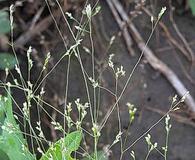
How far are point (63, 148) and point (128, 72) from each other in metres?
1.14

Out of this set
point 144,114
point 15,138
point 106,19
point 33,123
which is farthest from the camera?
point 106,19

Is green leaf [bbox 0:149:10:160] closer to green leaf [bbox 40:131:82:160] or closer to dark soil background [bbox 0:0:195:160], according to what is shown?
green leaf [bbox 40:131:82:160]

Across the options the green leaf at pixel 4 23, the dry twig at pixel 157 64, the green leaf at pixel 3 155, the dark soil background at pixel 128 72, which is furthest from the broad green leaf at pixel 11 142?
the dry twig at pixel 157 64

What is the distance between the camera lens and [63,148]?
1.20 meters

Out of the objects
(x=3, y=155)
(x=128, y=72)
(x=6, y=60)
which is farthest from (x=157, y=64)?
(x=3, y=155)

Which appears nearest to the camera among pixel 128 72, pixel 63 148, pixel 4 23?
pixel 63 148

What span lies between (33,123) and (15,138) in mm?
799

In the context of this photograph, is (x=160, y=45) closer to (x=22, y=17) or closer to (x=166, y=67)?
(x=166, y=67)

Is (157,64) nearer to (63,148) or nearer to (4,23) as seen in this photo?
(4,23)

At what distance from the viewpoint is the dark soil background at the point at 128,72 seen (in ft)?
7.18

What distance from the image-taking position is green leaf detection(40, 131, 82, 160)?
1206mm

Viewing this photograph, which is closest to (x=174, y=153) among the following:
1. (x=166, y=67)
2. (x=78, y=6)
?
(x=166, y=67)

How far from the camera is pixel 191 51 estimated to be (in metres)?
2.39

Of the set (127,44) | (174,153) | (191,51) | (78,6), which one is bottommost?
(174,153)
